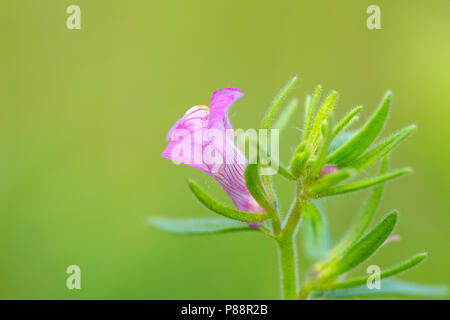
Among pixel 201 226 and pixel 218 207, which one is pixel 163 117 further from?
pixel 218 207

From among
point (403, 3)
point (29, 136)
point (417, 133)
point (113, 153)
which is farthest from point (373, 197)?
point (403, 3)

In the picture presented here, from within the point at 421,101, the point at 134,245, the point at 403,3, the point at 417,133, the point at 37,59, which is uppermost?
the point at 403,3

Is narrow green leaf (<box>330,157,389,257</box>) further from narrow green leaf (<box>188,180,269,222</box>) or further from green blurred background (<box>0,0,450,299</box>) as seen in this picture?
green blurred background (<box>0,0,450,299</box>)

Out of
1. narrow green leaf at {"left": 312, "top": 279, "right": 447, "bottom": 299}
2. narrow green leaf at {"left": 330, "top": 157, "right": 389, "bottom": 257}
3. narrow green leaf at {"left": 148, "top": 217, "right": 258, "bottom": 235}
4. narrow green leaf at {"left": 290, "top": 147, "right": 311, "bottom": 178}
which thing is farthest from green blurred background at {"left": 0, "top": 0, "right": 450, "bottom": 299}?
narrow green leaf at {"left": 290, "top": 147, "right": 311, "bottom": 178}

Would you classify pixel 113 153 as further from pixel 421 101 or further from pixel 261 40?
pixel 421 101

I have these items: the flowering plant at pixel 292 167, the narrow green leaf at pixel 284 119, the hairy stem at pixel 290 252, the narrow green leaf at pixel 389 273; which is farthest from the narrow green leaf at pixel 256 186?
the narrow green leaf at pixel 284 119

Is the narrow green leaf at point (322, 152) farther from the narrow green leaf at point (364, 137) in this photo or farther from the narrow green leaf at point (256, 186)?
the narrow green leaf at point (256, 186)
